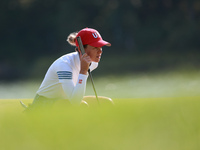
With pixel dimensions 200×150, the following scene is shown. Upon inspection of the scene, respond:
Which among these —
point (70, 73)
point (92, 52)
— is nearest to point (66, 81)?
point (70, 73)

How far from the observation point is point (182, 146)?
14.3 inches

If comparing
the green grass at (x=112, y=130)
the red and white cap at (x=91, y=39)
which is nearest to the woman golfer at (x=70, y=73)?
the red and white cap at (x=91, y=39)

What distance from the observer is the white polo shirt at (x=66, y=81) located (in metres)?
1.75

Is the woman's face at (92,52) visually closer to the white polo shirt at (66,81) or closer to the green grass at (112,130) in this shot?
the white polo shirt at (66,81)

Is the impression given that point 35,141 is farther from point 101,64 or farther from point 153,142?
point 101,64

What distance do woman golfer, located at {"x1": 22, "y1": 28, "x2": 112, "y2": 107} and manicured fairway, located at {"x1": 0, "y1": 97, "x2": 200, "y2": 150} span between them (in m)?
1.35

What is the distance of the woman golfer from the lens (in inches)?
69.9

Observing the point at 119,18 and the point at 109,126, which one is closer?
the point at 109,126

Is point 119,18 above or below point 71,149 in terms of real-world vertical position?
below

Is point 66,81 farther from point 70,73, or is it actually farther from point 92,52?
point 92,52

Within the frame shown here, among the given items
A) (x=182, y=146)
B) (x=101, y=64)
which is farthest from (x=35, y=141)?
(x=101, y=64)

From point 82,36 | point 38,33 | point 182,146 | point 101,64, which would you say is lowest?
point 101,64

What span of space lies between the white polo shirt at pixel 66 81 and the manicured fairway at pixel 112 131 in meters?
1.34

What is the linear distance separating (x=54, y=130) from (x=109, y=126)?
0.18 ft
